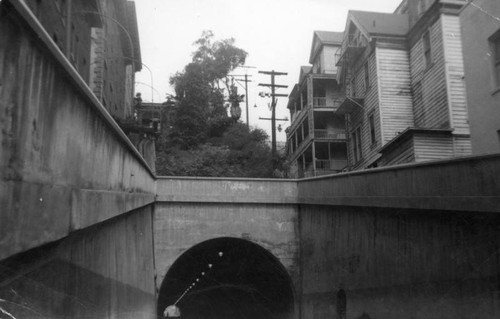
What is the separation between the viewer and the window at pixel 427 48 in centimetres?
2347

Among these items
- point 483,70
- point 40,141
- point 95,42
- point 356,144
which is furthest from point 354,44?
point 40,141

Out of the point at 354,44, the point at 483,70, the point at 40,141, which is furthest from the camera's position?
the point at 354,44

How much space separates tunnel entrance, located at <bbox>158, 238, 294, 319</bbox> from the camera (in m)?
22.2

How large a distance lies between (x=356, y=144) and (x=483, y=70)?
1570 cm

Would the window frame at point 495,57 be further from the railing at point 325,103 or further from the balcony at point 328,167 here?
the railing at point 325,103

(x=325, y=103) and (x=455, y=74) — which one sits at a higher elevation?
(x=325, y=103)

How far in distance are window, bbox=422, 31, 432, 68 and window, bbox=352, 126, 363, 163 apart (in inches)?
272

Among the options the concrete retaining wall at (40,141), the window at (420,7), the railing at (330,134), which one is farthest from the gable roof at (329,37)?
the concrete retaining wall at (40,141)

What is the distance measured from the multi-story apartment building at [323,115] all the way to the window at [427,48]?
11.9 meters

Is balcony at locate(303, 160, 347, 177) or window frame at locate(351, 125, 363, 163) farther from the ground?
window frame at locate(351, 125, 363, 163)

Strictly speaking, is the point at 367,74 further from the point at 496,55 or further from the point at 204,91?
the point at 204,91

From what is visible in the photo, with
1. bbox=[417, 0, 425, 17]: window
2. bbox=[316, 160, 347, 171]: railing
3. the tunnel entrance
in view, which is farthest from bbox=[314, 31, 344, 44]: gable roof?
the tunnel entrance

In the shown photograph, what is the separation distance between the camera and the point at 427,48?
78.2ft

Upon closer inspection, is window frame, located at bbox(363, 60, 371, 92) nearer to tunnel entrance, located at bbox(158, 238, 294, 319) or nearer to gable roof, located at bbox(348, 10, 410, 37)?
gable roof, located at bbox(348, 10, 410, 37)
